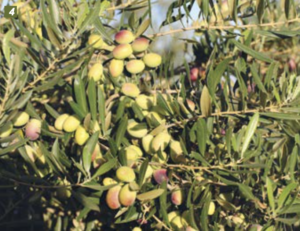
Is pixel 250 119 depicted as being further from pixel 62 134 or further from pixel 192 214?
pixel 62 134

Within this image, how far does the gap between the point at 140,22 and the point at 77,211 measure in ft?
1.57

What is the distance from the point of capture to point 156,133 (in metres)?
1.07

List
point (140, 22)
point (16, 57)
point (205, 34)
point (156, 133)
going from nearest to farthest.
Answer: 1. point (16, 57)
2. point (156, 133)
3. point (140, 22)
4. point (205, 34)

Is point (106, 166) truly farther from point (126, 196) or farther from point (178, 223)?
point (178, 223)

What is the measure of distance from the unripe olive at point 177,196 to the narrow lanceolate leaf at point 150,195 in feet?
0.19

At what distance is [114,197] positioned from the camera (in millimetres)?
1032

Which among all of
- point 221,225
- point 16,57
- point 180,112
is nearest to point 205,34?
point 180,112

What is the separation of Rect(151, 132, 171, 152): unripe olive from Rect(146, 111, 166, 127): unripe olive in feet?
0.09

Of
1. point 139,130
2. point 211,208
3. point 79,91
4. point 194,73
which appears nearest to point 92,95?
point 79,91

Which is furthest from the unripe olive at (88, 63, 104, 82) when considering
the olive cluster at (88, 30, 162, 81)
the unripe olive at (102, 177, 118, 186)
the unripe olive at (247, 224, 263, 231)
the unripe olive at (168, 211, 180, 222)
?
the unripe olive at (247, 224, 263, 231)

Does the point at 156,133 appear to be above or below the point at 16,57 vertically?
below

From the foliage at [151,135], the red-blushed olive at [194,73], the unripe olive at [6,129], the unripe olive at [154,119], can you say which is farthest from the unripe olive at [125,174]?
the red-blushed olive at [194,73]

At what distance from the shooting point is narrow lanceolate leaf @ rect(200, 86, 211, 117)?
3.26 feet

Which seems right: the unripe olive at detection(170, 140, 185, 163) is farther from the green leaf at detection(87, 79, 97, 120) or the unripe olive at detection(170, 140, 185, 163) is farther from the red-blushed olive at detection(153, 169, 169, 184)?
the green leaf at detection(87, 79, 97, 120)
